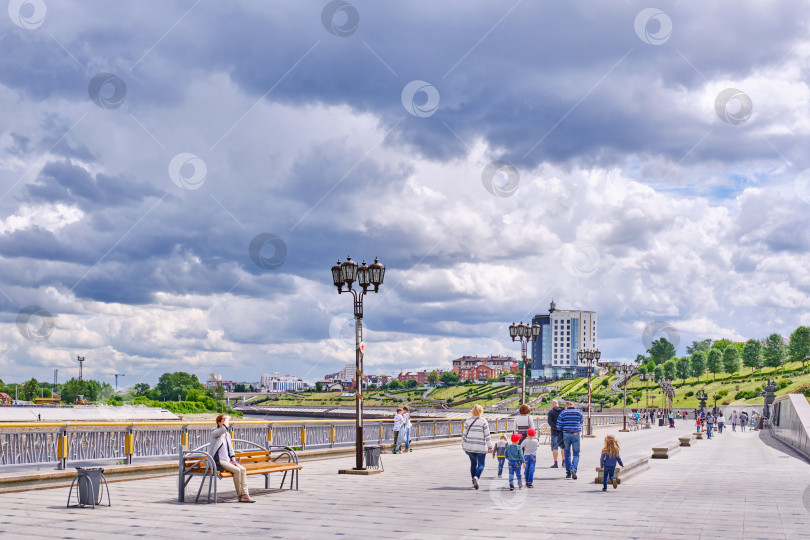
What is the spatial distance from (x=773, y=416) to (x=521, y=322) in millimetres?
35768

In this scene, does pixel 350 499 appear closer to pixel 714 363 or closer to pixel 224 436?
pixel 224 436

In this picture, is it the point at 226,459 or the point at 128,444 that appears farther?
the point at 128,444

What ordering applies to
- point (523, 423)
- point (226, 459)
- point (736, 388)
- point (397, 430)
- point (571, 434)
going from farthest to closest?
point (736, 388) → point (397, 430) → point (571, 434) → point (523, 423) → point (226, 459)

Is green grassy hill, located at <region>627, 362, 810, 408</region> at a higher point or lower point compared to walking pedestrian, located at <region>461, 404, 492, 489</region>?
lower

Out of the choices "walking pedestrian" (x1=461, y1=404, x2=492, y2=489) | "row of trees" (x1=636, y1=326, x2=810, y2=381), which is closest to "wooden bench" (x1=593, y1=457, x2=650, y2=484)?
"walking pedestrian" (x1=461, y1=404, x2=492, y2=489)

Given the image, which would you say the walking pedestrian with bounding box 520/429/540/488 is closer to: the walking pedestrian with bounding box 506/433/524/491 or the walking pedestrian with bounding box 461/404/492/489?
the walking pedestrian with bounding box 506/433/524/491

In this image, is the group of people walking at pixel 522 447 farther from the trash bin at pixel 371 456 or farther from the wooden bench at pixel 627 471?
the trash bin at pixel 371 456

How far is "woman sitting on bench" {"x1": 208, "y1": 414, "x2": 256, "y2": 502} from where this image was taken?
12.8 metres

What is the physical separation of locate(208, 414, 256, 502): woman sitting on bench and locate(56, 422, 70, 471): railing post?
4.91 metres

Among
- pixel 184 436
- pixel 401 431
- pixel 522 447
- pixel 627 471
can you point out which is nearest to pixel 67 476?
pixel 184 436

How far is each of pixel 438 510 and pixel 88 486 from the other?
17.9ft

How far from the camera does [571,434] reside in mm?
17625

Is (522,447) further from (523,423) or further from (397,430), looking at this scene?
(397,430)

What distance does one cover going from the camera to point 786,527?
10.8 meters
